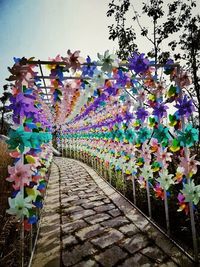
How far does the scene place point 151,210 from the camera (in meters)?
Result: 4.19

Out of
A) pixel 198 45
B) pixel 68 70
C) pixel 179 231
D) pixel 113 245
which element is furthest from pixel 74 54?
pixel 198 45

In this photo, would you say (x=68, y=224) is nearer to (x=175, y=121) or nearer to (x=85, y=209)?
(x=85, y=209)

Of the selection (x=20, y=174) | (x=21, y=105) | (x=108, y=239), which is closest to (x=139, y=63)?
(x=21, y=105)

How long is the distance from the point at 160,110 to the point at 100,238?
2.01m

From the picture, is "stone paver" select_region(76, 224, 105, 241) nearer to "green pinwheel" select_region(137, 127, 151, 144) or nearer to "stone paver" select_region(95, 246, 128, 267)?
"stone paver" select_region(95, 246, 128, 267)

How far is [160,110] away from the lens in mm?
3434

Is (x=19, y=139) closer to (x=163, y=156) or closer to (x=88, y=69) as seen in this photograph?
(x=88, y=69)

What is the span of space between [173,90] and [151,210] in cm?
220

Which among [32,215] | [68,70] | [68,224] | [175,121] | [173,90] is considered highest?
[68,70]

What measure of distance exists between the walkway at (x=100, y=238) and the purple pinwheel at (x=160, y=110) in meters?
1.69

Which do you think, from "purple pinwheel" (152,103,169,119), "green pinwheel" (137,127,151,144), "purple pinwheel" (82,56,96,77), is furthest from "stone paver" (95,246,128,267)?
"purple pinwheel" (82,56,96,77)

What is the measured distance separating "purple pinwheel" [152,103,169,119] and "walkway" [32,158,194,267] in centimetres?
169

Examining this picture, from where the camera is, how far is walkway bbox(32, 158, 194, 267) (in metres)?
2.74

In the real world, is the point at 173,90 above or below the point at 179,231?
above
